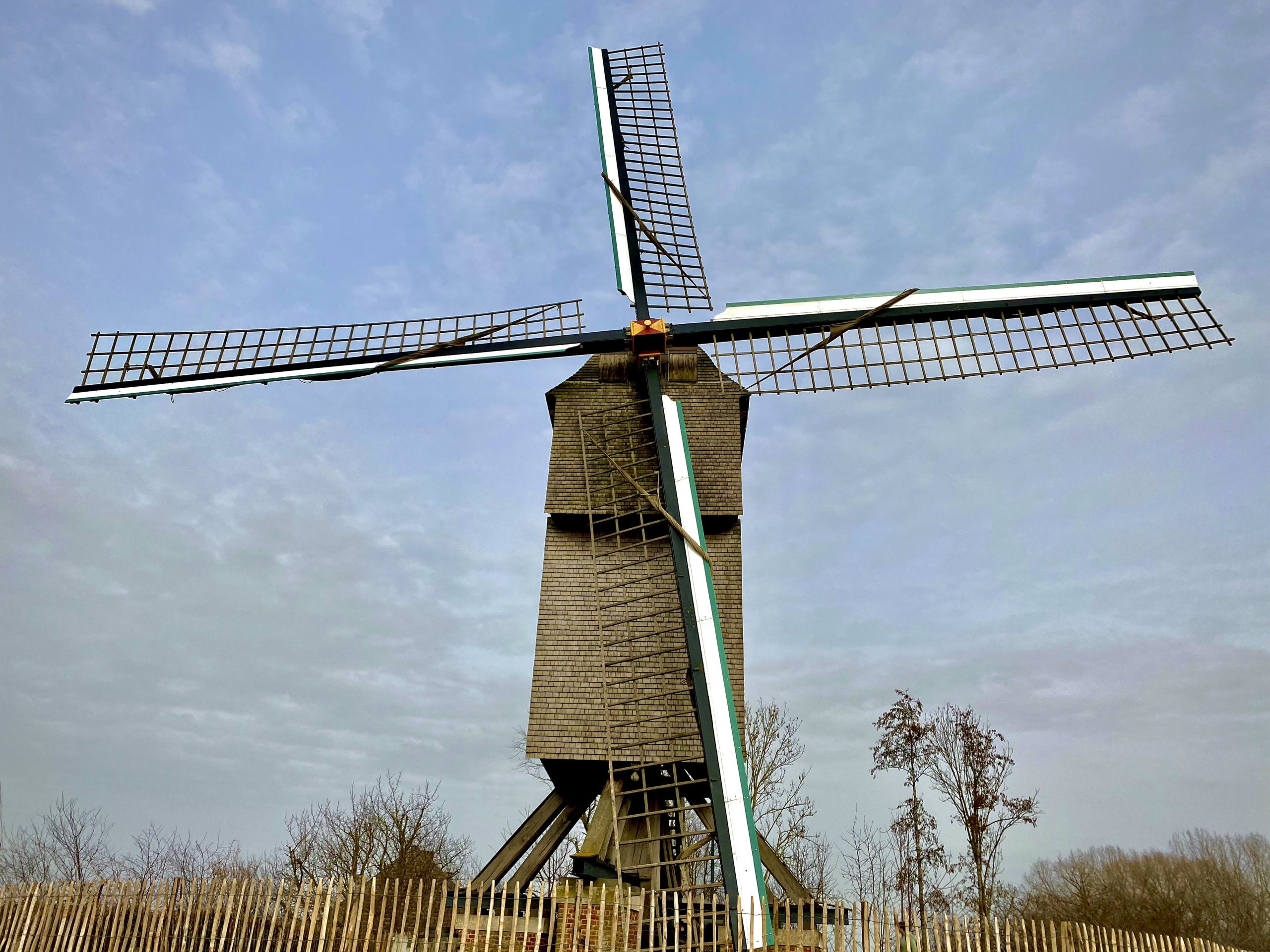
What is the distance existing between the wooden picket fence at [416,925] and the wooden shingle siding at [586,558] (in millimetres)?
2190

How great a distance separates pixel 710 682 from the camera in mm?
11422

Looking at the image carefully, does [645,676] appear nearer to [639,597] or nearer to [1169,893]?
[639,597]

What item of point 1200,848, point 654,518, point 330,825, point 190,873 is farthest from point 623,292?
point 1200,848

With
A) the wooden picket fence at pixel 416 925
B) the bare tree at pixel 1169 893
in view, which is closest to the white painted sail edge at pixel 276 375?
the wooden picket fence at pixel 416 925

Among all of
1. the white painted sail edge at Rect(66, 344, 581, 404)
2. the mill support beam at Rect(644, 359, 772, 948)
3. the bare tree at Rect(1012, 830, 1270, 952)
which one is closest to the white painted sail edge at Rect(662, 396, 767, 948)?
the mill support beam at Rect(644, 359, 772, 948)

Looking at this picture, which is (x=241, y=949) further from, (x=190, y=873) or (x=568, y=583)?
(x=190, y=873)

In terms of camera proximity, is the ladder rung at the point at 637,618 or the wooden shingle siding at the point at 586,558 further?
the wooden shingle siding at the point at 586,558

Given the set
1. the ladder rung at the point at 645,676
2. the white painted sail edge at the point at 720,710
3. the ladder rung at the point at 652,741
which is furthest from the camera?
the ladder rung at the point at 652,741

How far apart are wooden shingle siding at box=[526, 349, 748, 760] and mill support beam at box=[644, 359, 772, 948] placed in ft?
4.13

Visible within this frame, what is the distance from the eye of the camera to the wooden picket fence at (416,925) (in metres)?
9.91

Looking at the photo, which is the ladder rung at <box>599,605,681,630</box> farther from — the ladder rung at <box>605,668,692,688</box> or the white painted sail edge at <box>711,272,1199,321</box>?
the white painted sail edge at <box>711,272,1199,321</box>

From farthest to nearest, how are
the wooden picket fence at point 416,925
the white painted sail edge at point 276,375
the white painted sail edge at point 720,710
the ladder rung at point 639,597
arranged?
the white painted sail edge at point 276,375
the ladder rung at point 639,597
the white painted sail edge at point 720,710
the wooden picket fence at point 416,925

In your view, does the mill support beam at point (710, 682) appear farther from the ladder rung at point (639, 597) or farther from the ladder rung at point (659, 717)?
the ladder rung at point (659, 717)

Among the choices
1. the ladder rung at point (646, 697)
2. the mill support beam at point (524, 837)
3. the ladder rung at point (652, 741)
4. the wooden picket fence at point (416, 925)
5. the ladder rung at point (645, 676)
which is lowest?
the wooden picket fence at point (416, 925)
